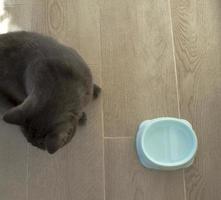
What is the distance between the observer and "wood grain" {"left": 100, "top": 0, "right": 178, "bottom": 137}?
1.50 m

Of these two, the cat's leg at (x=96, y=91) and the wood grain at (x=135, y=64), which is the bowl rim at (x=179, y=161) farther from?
the cat's leg at (x=96, y=91)

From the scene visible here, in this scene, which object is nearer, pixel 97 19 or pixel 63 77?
pixel 63 77

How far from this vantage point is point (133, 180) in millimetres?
1452

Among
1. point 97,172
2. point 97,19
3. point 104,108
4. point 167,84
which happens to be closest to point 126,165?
point 97,172

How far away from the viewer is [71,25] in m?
1.57

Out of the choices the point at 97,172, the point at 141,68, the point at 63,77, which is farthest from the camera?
the point at 141,68

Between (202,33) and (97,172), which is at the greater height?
(202,33)

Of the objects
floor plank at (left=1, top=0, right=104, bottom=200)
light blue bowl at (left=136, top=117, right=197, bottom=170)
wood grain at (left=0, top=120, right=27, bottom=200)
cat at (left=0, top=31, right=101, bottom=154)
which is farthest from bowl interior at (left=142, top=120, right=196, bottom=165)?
wood grain at (left=0, top=120, right=27, bottom=200)

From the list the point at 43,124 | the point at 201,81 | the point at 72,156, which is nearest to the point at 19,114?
the point at 43,124

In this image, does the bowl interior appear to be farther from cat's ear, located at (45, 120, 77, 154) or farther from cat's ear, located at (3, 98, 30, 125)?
cat's ear, located at (3, 98, 30, 125)

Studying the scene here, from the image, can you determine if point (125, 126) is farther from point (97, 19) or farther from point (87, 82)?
point (97, 19)

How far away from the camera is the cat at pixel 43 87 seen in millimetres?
1083

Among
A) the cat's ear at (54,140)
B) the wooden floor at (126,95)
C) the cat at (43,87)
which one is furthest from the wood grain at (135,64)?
the cat's ear at (54,140)

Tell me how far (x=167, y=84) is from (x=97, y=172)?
47 cm
